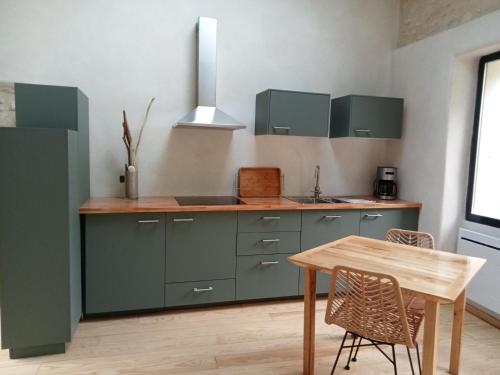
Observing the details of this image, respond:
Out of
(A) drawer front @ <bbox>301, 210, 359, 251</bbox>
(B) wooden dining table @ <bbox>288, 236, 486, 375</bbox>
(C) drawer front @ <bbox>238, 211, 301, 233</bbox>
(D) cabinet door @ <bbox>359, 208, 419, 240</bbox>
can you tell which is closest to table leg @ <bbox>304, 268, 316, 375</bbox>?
(B) wooden dining table @ <bbox>288, 236, 486, 375</bbox>

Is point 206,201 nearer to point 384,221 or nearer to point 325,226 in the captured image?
point 325,226

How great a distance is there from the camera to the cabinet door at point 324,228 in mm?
3271

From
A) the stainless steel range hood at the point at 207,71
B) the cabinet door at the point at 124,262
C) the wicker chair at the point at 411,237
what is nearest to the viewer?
the wicker chair at the point at 411,237

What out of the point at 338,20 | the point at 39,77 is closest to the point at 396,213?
the point at 338,20

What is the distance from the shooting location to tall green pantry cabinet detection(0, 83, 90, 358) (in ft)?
7.15

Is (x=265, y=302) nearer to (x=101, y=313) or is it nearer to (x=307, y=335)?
(x=307, y=335)

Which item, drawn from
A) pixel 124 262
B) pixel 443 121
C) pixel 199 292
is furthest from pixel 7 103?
pixel 443 121

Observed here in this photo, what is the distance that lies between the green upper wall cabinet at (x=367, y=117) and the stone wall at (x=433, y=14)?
724 mm

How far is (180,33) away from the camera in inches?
132

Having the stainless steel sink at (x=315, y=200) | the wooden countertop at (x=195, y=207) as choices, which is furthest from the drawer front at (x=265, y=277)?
the stainless steel sink at (x=315, y=200)

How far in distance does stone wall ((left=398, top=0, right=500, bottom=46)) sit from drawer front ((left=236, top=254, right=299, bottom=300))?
8.45 feet

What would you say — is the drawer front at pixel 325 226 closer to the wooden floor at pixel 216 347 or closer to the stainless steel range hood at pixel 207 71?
the wooden floor at pixel 216 347

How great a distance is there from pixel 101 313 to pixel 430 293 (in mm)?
2386

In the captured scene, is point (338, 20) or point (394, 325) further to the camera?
point (338, 20)
